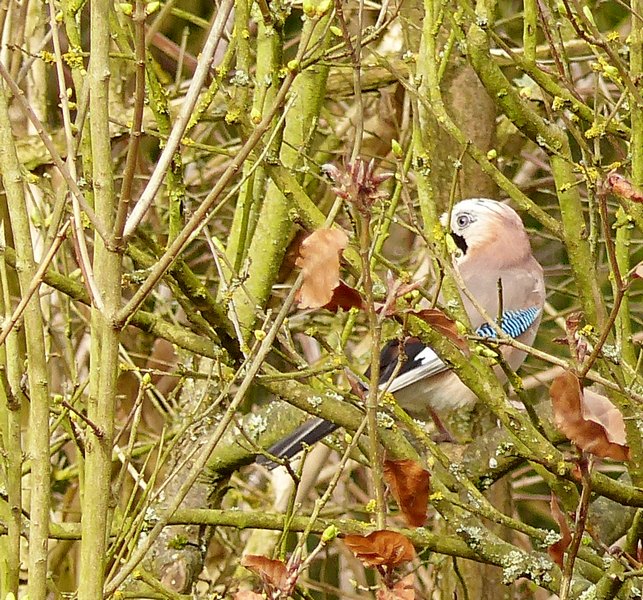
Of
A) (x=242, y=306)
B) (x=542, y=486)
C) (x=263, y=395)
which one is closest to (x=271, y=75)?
(x=242, y=306)

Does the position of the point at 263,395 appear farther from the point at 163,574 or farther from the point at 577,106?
the point at 577,106

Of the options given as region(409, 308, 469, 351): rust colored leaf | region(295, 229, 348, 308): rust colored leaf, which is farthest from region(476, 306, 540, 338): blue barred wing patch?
region(295, 229, 348, 308): rust colored leaf

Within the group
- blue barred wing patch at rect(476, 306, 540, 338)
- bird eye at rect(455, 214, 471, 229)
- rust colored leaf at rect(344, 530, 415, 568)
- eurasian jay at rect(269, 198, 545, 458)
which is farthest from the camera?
bird eye at rect(455, 214, 471, 229)

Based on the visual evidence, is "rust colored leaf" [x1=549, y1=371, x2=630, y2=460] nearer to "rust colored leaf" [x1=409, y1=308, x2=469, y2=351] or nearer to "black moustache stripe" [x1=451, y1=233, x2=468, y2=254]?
"rust colored leaf" [x1=409, y1=308, x2=469, y2=351]

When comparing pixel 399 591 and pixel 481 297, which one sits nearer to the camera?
pixel 399 591

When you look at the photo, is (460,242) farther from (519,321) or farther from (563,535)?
(563,535)

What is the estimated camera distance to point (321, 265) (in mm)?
1598

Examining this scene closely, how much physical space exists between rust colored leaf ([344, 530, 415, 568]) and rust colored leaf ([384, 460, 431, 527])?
0.29 meters

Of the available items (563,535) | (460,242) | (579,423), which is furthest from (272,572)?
(460,242)

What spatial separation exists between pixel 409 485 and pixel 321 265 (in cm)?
49

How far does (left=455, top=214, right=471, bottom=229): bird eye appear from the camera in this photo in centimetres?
503

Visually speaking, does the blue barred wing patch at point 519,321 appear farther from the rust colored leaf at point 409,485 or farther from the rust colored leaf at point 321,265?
the rust colored leaf at point 321,265

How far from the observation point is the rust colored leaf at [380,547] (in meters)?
1.57

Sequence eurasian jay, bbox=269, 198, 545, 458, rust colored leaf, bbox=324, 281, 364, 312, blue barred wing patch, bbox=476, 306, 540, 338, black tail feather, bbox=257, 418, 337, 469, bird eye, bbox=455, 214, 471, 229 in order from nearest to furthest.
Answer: rust colored leaf, bbox=324, 281, 364, 312 → black tail feather, bbox=257, 418, 337, 469 → eurasian jay, bbox=269, 198, 545, 458 → blue barred wing patch, bbox=476, 306, 540, 338 → bird eye, bbox=455, 214, 471, 229
